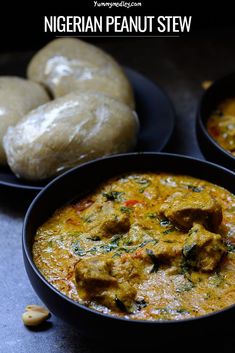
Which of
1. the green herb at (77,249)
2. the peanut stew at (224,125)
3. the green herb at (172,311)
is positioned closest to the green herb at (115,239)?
the green herb at (77,249)

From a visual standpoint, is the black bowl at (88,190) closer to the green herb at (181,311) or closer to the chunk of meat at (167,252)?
the green herb at (181,311)

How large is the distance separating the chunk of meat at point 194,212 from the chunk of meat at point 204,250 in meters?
Result: 0.09

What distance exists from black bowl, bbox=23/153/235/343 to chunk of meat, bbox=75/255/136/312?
3.5 inches

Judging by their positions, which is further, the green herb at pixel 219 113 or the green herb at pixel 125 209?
the green herb at pixel 219 113

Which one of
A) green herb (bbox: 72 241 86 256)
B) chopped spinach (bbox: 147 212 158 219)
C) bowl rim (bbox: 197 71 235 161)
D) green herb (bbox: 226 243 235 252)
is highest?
bowl rim (bbox: 197 71 235 161)

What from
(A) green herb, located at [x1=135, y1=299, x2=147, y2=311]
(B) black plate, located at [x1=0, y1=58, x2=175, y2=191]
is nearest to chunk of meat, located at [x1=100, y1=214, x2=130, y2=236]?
(A) green herb, located at [x1=135, y1=299, x2=147, y2=311]

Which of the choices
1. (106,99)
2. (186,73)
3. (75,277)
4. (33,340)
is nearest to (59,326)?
(33,340)

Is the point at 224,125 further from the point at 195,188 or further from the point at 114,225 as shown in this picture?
the point at 114,225

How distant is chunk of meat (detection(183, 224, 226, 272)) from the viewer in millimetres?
2068

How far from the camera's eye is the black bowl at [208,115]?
2.70 m

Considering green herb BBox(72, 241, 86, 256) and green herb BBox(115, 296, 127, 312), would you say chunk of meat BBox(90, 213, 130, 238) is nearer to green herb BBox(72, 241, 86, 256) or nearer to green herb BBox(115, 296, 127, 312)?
green herb BBox(72, 241, 86, 256)

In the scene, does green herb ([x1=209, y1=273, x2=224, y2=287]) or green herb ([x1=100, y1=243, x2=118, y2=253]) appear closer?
green herb ([x1=209, y1=273, x2=224, y2=287])

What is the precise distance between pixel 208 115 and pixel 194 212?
3.39 feet

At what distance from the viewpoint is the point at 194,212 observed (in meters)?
2.16
